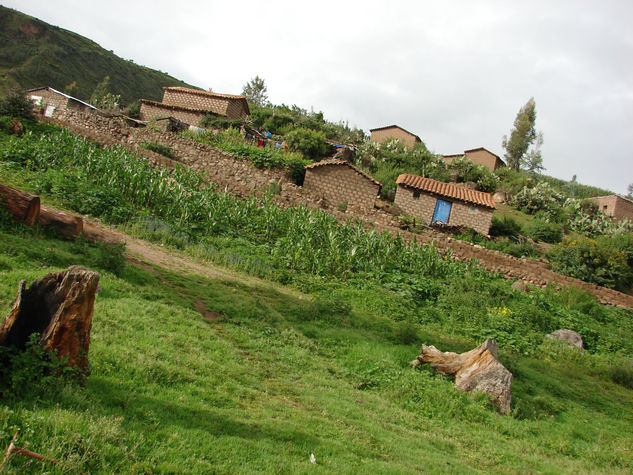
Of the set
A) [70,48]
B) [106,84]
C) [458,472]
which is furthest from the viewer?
[70,48]

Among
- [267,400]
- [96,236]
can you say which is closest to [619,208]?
[96,236]

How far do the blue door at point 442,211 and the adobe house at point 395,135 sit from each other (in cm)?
1823

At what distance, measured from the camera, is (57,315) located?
3486 millimetres

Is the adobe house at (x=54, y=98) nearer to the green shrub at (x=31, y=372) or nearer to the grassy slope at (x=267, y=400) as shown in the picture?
the grassy slope at (x=267, y=400)

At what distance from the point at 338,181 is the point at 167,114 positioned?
58.3ft

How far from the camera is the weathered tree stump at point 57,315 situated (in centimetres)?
344

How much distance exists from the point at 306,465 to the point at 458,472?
2.03 meters

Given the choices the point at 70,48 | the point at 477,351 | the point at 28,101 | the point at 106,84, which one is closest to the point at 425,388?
the point at 477,351

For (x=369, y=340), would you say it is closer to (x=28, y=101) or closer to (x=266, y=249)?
(x=266, y=249)

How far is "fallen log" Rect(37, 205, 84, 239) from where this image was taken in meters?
8.84

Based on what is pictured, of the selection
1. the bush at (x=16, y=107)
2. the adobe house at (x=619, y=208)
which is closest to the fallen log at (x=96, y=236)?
the bush at (x=16, y=107)

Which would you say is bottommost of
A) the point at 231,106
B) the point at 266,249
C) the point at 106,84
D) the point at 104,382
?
the point at 104,382

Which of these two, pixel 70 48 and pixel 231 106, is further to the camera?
pixel 70 48

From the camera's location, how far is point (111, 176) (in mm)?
15727
